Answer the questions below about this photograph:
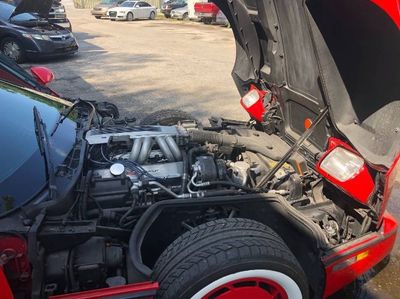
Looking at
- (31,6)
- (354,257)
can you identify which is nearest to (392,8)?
(354,257)

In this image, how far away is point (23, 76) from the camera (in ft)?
13.3

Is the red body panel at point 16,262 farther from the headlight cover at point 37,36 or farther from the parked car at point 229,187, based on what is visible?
the headlight cover at point 37,36

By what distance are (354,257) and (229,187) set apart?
0.94 m

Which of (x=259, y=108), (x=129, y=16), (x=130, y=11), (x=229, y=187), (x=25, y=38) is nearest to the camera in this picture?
(x=229, y=187)

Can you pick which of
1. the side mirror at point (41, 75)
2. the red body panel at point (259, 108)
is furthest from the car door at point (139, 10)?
the red body panel at point (259, 108)

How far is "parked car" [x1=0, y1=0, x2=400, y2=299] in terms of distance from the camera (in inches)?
81.0

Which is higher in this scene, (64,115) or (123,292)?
(64,115)

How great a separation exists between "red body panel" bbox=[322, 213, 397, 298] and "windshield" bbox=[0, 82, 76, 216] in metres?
1.83

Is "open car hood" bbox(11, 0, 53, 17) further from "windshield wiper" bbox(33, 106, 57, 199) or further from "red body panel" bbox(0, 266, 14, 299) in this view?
"red body panel" bbox(0, 266, 14, 299)

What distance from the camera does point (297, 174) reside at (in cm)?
297

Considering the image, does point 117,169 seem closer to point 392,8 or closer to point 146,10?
point 392,8

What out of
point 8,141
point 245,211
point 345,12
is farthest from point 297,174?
point 8,141

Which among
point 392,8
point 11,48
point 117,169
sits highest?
point 392,8

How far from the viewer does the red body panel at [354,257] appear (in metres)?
2.45
